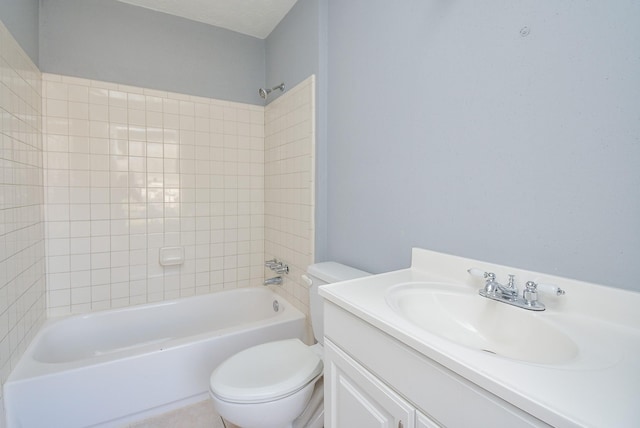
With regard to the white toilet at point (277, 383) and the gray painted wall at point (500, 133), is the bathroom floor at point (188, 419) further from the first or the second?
the gray painted wall at point (500, 133)

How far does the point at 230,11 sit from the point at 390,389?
8.05ft

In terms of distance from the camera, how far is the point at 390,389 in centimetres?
70

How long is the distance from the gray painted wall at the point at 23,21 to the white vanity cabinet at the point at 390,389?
2002 mm

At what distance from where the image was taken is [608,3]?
2.24ft

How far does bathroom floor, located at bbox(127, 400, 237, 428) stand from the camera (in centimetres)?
148

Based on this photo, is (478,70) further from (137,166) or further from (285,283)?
(137,166)

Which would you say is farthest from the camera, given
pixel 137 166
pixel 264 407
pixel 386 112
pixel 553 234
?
pixel 137 166

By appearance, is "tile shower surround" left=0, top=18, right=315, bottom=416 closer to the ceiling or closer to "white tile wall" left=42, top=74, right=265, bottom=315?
"white tile wall" left=42, top=74, right=265, bottom=315

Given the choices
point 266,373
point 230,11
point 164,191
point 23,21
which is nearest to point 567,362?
point 266,373

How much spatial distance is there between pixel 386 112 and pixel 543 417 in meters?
1.19

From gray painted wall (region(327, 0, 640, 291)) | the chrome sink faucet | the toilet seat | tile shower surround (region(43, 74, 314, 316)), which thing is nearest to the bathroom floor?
the toilet seat

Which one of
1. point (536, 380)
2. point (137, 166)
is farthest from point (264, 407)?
point (137, 166)

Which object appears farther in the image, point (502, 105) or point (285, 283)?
point (285, 283)

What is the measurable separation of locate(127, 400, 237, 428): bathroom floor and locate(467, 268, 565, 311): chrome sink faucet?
1472mm
